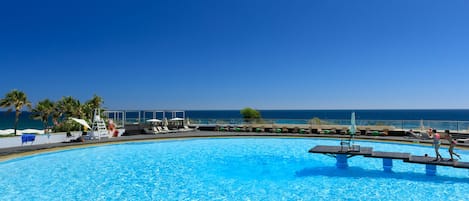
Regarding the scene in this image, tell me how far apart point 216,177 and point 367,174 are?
548 centimetres

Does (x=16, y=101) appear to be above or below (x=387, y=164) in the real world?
above

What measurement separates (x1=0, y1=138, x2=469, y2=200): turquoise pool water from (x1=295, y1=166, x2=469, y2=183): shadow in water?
31 mm

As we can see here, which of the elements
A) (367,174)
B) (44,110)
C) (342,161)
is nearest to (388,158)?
(367,174)

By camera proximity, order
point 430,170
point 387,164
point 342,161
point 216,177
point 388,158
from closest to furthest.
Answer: point 430,170 < point 216,177 < point 388,158 < point 387,164 < point 342,161

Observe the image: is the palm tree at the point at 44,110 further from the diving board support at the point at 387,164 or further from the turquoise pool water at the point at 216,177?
the diving board support at the point at 387,164

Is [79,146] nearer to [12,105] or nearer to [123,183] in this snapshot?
[123,183]

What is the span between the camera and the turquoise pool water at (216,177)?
7.81 metres

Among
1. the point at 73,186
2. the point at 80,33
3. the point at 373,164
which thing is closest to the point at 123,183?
the point at 73,186

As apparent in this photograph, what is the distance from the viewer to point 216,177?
989 centimetres

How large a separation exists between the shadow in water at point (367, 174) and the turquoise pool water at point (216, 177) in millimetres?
31

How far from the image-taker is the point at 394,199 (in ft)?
24.1

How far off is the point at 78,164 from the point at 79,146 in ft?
14.1

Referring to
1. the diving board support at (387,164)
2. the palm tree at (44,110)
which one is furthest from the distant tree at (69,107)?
the diving board support at (387,164)

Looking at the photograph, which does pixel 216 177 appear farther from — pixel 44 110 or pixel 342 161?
pixel 44 110
